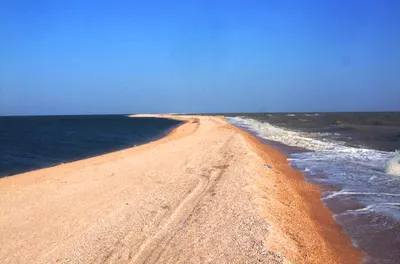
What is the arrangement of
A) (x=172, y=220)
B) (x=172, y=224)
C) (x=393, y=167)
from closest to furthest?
(x=172, y=224)
(x=172, y=220)
(x=393, y=167)

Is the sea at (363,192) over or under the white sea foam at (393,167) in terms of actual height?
under

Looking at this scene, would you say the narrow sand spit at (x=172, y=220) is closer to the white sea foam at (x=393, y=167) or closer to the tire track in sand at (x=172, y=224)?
the tire track in sand at (x=172, y=224)

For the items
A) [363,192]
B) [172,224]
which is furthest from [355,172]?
[172,224]

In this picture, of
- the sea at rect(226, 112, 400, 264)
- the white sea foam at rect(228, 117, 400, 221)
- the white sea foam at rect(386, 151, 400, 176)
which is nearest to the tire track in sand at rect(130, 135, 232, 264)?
the sea at rect(226, 112, 400, 264)

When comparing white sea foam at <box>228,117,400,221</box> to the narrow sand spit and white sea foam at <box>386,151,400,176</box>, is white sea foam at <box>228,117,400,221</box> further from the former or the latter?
the narrow sand spit

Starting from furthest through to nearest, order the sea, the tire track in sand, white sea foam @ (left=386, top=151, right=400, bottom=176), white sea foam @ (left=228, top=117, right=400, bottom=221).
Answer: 1. white sea foam @ (left=386, top=151, right=400, bottom=176)
2. white sea foam @ (left=228, top=117, right=400, bottom=221)
3. the sea
4. the tire track in sand

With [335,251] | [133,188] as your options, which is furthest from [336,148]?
[335,251]

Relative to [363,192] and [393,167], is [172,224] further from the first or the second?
[393,167]

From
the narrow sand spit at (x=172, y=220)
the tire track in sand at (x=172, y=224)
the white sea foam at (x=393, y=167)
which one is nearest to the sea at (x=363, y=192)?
the white sea foam at (x=393, y=167)
